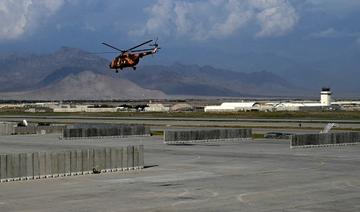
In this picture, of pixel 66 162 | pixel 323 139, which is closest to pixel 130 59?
pixel 323 139

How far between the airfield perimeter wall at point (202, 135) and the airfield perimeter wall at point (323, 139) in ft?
38.4

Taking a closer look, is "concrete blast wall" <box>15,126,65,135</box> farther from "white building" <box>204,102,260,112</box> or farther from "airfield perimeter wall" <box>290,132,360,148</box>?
"white building" <box>204,102,260,112</box>

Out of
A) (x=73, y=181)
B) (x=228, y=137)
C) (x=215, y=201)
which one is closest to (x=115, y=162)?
(x=73, y=181)

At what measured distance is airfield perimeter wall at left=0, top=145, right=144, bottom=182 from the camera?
120 ft

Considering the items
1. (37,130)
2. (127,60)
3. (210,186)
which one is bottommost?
(210,186)

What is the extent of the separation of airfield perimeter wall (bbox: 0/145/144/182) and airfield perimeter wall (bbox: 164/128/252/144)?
2371cm

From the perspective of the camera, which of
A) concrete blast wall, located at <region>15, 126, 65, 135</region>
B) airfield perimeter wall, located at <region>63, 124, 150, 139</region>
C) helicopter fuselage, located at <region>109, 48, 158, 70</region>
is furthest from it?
concrete blast wall, located at <region>15, 126, 65, 135</region>

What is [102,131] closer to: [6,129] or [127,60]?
[127,60]

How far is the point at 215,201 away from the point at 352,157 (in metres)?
24.0

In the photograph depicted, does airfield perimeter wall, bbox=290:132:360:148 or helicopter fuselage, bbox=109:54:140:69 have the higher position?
helicopter fuselage, bbox=109:54:140:69

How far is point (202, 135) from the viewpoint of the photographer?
69.0 meters

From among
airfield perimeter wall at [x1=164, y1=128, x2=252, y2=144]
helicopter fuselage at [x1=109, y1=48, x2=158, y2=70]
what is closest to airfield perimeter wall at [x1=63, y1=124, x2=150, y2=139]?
helicopter fuselage at [x1=109, y1=48, x2=158, y2=70]

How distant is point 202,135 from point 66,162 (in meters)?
31.5

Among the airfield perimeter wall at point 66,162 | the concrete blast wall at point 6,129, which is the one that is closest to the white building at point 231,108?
the concrete blast wall at point 6,129
